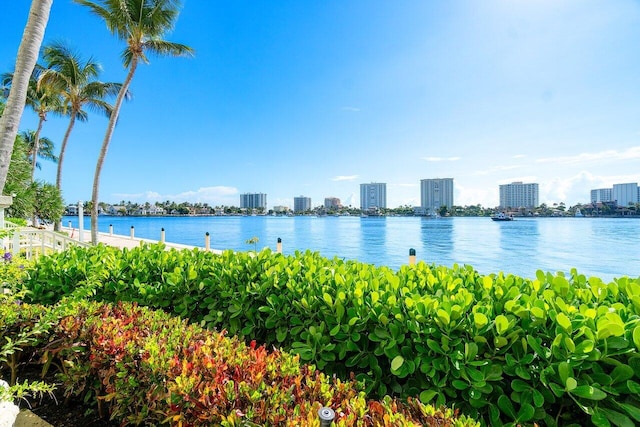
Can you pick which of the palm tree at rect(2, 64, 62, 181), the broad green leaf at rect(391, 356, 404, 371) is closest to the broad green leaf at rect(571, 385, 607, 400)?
the broad green leaf at rect(391, 356, 404, 371)

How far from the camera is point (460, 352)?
178 cm

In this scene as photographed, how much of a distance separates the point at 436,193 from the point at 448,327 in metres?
87.6

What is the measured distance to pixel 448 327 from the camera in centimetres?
184

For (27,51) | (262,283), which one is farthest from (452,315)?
(27,51)

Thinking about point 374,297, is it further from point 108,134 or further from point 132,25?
point 132,25

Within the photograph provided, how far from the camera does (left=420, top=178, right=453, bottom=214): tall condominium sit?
82.7 metres

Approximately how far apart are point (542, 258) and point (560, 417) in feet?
76.2

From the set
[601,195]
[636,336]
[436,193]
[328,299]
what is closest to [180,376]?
[328,299]

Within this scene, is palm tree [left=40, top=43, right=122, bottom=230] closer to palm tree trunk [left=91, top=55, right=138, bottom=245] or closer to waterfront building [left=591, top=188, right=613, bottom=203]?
palm tree trunk [left=91, top=55, right=138, bottom=245]

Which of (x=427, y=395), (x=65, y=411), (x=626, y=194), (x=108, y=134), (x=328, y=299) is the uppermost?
(x=108, y=134)

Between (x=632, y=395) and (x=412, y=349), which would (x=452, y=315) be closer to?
(x=412, y=349)

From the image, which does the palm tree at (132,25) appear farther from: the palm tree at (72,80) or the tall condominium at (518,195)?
the tall condominium at (518,195)

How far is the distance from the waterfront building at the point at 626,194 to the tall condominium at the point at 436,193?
31.7 m

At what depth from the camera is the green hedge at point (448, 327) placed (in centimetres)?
154
